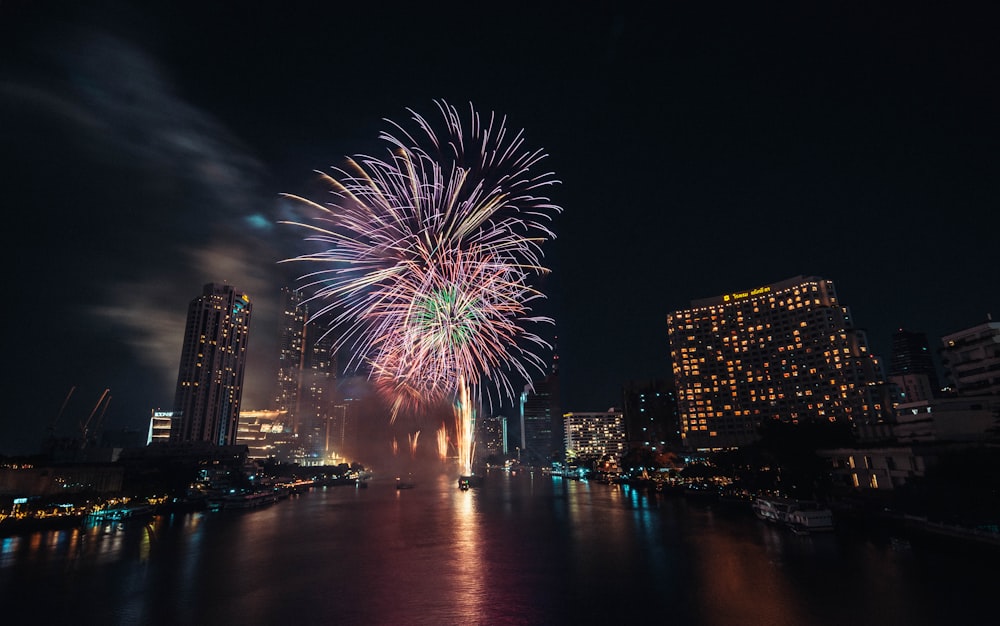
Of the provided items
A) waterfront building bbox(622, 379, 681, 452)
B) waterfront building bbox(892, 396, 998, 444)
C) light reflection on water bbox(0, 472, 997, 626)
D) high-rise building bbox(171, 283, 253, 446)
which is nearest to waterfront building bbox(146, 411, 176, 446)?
high-rise building bbox(171, 283, 253, 446)

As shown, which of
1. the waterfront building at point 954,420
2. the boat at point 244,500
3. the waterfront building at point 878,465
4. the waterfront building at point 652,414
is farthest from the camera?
the waterfront building at point 652,414

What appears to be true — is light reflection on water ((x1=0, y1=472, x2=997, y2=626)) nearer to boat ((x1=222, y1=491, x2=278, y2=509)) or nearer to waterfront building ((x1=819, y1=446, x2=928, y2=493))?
waterfront building ((x1=819, y1=446, x2=928, y2=493))

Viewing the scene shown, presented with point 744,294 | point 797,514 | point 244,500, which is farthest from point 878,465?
point 244,500

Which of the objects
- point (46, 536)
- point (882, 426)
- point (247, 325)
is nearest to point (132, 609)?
point (46, 536)

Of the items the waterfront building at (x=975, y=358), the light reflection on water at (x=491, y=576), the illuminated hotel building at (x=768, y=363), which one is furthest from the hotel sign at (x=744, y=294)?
the light reflection on water at (x=491, y=576)

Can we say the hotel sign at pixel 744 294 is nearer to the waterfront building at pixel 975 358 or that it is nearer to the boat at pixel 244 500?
the waterfront building at pixel 975 358

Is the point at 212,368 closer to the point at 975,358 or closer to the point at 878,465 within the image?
the point at 878,465
